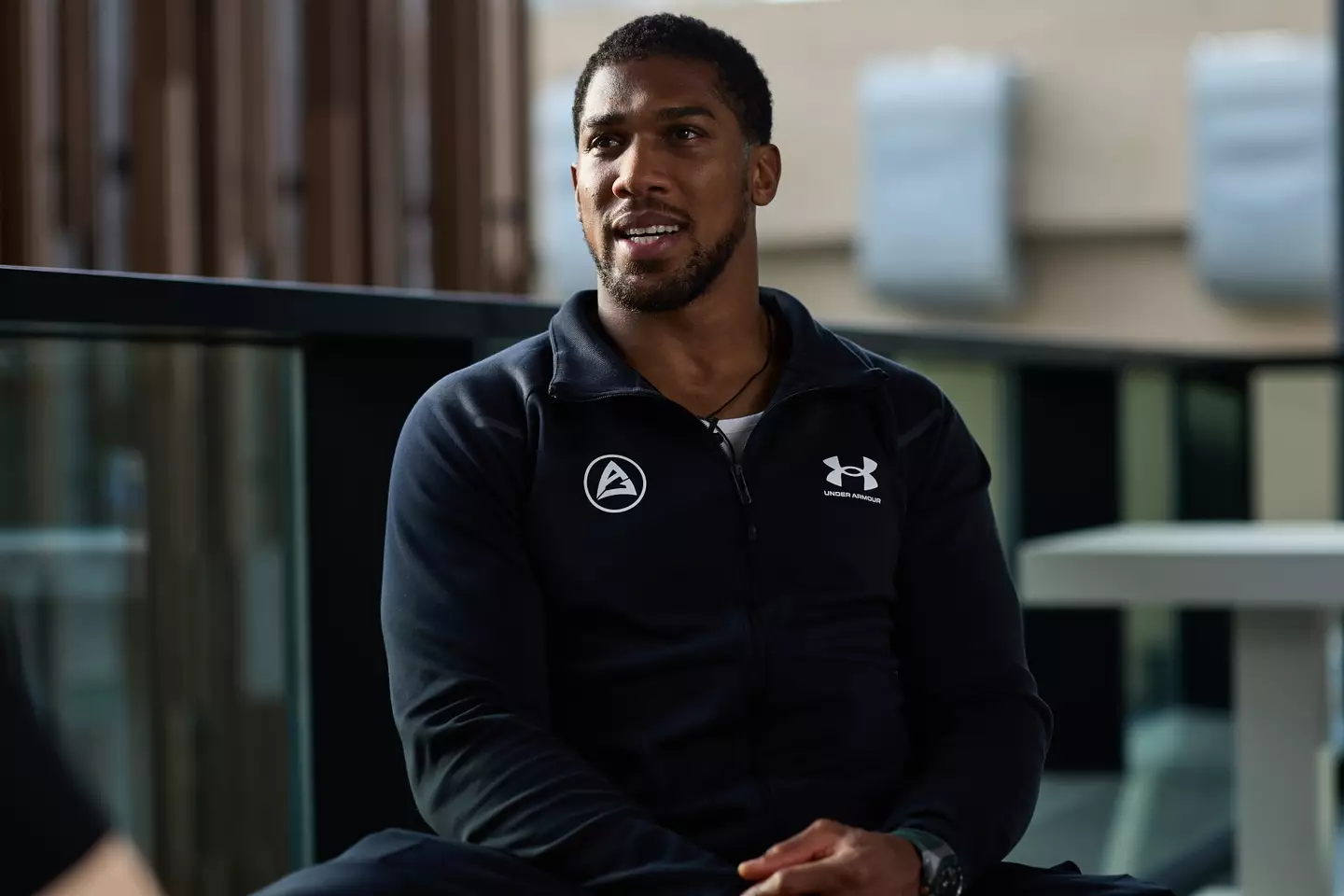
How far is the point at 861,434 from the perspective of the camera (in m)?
1.47

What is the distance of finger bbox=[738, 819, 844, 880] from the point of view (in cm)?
124

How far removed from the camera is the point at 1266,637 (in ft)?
9.00

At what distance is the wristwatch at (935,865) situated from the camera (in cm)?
130

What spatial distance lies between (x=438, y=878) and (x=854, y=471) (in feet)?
1.54

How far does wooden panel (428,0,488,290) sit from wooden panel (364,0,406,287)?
0.46ft

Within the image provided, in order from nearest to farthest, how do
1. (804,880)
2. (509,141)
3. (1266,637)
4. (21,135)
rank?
(804,880)
(1266,637)
(21,135)
(509,141)

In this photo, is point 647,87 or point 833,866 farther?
point 647,87

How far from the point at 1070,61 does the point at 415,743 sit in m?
8.73

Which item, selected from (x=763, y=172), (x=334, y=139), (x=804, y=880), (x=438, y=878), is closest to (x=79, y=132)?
(x=334, y=139)

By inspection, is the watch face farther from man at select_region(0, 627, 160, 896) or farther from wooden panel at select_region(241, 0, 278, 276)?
wooden panel at select_region(241, 0, 278, 276)

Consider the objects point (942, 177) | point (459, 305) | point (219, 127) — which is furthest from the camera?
point (942, 177)

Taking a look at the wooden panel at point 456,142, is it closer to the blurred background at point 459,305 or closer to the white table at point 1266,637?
the blurred background at point 459,305

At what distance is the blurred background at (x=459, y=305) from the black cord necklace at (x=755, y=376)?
358 millimetres

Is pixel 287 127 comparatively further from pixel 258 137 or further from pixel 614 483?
Result: pixel 614 483
